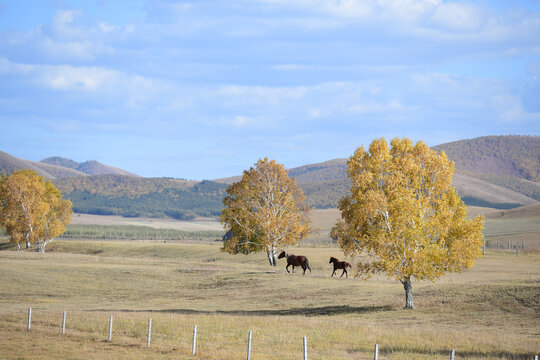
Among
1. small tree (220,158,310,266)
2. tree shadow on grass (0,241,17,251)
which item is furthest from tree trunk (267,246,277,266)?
tree shadow on grass (0,241,17,251)

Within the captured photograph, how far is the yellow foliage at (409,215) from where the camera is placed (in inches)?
1661

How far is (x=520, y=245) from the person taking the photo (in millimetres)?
102562

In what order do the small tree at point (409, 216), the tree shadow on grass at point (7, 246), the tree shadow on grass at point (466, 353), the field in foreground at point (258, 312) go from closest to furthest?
the tree shadow on grass at point (466, 353) < the field in foreground at point (258, 312) < the small tree at point (409, 216) < the tree shadow on grass at point (7, 246)

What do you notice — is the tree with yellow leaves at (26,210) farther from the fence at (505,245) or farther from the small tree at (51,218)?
the fence at (505,245)

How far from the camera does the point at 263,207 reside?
77.6m

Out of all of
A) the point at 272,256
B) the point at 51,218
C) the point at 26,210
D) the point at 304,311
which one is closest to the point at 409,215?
the point at 304,311

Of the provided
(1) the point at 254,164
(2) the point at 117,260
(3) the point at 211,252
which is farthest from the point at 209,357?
(3) the point at 211,252

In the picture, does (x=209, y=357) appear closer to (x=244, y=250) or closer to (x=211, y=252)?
(x=244, y=250)

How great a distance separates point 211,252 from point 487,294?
6038 centimetres

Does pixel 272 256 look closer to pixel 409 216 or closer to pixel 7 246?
pixel 409 216

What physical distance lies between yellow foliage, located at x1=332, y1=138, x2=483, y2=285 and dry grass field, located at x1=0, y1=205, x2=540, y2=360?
3.31 meters

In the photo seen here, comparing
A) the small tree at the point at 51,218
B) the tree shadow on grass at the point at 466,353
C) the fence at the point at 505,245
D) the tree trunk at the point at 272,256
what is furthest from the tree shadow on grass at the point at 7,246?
the tree shadow on grass at the point at 466,353

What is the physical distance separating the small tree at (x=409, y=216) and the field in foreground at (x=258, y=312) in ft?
10.5

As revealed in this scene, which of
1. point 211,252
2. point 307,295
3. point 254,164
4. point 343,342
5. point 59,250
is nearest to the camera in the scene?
point 343,342
